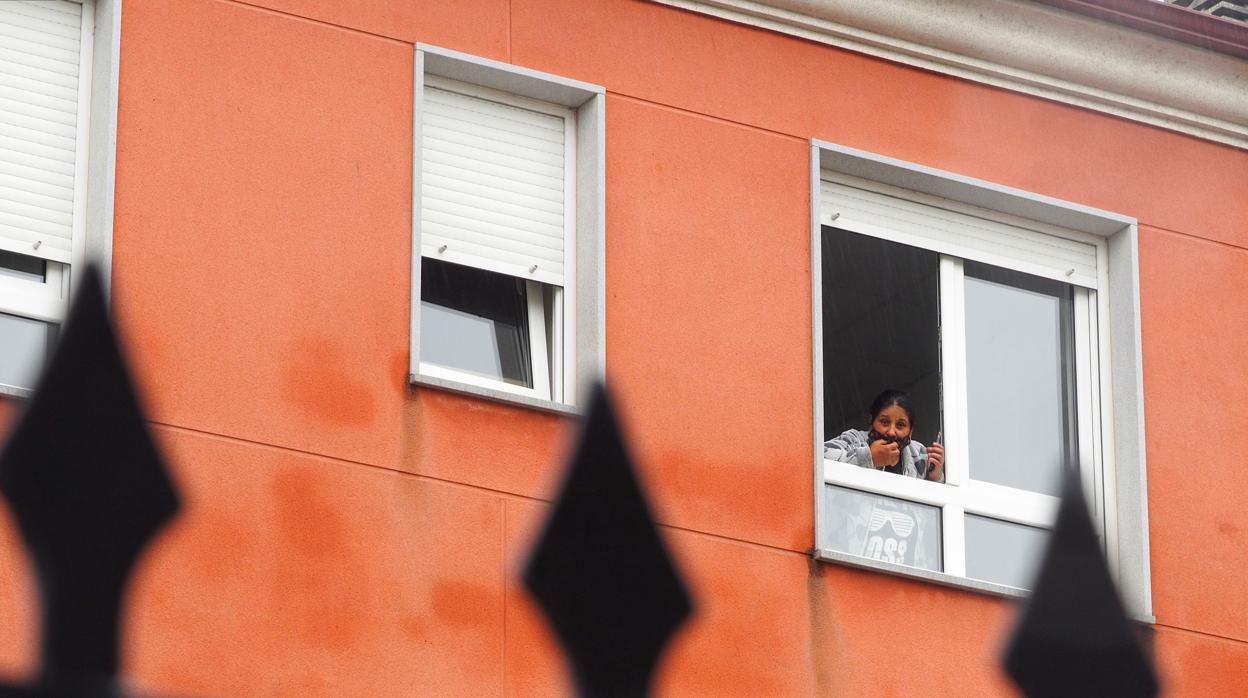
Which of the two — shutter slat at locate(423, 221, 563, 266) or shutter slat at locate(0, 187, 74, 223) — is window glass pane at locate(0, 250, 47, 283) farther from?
shutter slat at locate(423, 221, 563, 266)

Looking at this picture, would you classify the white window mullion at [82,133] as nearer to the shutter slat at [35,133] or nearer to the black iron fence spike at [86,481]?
the shutter slat at [35,133]

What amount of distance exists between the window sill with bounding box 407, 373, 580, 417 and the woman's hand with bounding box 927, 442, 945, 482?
6.82ft

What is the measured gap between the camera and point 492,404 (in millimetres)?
9148

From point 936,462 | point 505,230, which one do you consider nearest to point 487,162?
point 505,230

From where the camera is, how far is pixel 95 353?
1629 mm

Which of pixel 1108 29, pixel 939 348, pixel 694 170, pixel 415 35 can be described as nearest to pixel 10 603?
pixel 415 35

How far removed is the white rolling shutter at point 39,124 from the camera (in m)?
8.62

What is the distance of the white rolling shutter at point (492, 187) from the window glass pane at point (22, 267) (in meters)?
1.60

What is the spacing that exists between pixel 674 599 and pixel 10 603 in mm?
6537

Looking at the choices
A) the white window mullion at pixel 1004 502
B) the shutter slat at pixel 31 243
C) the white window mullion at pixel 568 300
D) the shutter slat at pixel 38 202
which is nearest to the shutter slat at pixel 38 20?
the shutter slat at pixel 38 202

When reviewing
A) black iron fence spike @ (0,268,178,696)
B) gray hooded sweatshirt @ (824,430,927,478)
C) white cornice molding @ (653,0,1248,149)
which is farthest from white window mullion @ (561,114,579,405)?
black iron fence spike @ (0,268,178,696)

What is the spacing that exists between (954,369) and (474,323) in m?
2.48

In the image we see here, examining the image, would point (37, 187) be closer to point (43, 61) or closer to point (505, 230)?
point (43, 61)

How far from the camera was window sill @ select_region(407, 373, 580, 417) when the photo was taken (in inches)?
356
